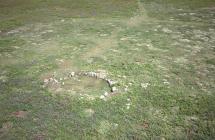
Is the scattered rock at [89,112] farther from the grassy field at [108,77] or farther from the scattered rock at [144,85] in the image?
the scattered rock at [144,85]

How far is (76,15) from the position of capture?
580 inches

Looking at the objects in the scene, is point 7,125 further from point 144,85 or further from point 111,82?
point 144,85

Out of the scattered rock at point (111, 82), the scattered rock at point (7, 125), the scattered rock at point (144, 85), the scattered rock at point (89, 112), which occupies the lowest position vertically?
the scattered rock at point (89, 112)

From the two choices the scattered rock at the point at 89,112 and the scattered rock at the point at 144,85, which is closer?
the scattered rock at the point at 89,112

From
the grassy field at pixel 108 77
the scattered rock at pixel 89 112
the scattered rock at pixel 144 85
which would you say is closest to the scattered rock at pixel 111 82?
the grassy field at pixel 108 77

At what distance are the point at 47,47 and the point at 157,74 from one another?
4.44m

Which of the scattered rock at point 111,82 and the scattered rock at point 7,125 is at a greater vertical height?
the scattered rock at point 111,82

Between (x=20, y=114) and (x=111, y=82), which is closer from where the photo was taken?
(x=20, y=114)

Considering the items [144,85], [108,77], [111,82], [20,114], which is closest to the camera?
[20,114]

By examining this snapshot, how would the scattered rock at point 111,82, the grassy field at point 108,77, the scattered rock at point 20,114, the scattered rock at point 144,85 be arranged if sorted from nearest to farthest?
the grassy field at point 108,77
the scattered rock at point 20,114
the scattered rock at point 144,85
the scattered rock at point 111,82

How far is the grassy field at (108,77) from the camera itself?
5.78m

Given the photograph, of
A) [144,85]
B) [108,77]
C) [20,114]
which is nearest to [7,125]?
[20,114]

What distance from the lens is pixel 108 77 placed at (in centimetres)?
775

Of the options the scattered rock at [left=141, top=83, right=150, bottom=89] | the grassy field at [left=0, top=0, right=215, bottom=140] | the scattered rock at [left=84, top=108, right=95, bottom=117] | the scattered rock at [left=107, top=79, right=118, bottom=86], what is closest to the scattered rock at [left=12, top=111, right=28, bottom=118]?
the grassy field at [left=0, top=0, right=215, bottom=140]
